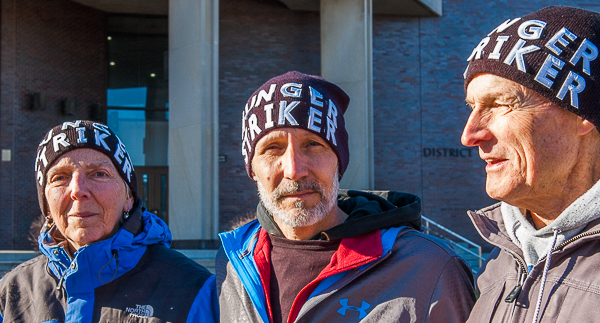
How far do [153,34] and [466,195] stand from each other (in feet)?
37.5

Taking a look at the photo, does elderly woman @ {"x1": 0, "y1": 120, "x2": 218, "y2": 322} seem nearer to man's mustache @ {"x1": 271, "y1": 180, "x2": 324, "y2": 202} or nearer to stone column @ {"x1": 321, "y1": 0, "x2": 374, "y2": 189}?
man's mustache @ {"x1": 271, "y1": 180, "x2": 324, "y2": 202}

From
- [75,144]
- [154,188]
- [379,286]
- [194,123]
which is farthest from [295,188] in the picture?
[154,188]

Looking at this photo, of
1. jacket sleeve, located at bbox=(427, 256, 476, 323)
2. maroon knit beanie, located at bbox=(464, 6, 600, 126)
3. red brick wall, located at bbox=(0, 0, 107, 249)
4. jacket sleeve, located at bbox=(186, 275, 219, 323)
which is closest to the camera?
maroon knit beanie, located at bbox=(464, 6, 600, 126)

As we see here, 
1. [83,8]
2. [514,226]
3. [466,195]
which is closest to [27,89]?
[83,8]

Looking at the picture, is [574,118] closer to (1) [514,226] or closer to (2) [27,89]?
(1) [514,226]

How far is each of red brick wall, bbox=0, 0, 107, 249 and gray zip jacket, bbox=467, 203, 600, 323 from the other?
14.6m

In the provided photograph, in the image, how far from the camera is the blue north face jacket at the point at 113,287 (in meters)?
2.50

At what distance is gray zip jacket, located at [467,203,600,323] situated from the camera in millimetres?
1412

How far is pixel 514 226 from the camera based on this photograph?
1784 millimetres

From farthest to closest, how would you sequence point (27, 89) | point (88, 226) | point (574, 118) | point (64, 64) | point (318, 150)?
point (64, 64), point (27, 89), point (88, 226), point (318, 150), point (574, 118)

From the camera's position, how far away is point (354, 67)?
44.7 feet

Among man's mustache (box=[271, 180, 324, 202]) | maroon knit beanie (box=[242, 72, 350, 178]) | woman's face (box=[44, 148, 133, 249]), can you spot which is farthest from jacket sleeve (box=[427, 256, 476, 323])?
woman's face (box=[44, 148, 133, 249])

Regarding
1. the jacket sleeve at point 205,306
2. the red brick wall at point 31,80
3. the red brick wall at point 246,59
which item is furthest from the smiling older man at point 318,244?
the red brick wall at point 31,80

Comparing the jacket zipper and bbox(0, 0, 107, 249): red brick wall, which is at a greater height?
bbox(0, 0, 107, 249): red brick wall
